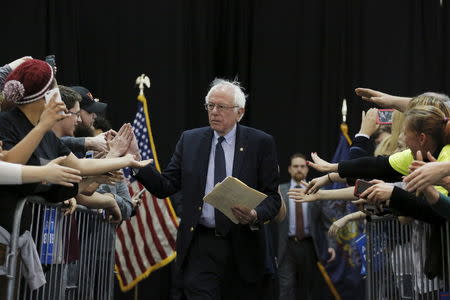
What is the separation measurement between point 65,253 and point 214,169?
53.5 inches

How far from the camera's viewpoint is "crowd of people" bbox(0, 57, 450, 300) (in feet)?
11.6

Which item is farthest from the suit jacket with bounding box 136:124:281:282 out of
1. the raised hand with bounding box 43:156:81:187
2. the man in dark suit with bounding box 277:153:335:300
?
the man in dark suit with bounding box 277:153:335:300

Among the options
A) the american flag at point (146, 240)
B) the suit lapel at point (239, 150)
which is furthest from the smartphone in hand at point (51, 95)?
the american flag at point (146, 240)

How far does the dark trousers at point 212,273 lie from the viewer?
479 cm

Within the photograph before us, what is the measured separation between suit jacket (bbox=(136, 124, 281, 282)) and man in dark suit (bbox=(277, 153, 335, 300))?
3601 millimetres

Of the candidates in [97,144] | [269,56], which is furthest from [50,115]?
[269,56]

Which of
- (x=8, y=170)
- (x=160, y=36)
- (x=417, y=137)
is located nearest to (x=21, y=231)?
(x=8, y=170)

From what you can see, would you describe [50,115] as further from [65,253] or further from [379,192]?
[379,192]

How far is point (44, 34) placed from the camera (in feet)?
30.3

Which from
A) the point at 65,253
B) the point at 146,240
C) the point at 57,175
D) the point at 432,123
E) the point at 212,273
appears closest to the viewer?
the point at 57,175

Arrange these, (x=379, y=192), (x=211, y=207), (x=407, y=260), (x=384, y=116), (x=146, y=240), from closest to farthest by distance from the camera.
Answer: (x=379, y=192) < (x=407, y=260) < (x=211, y=207) < (x=384, y=116) < (x=146, y=240)

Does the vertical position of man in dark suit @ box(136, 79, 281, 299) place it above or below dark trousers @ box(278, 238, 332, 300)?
above

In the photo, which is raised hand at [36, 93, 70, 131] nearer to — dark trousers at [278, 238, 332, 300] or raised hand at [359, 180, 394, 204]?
raised hand at [359, 180, 394, 204]

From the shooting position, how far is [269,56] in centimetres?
1004
